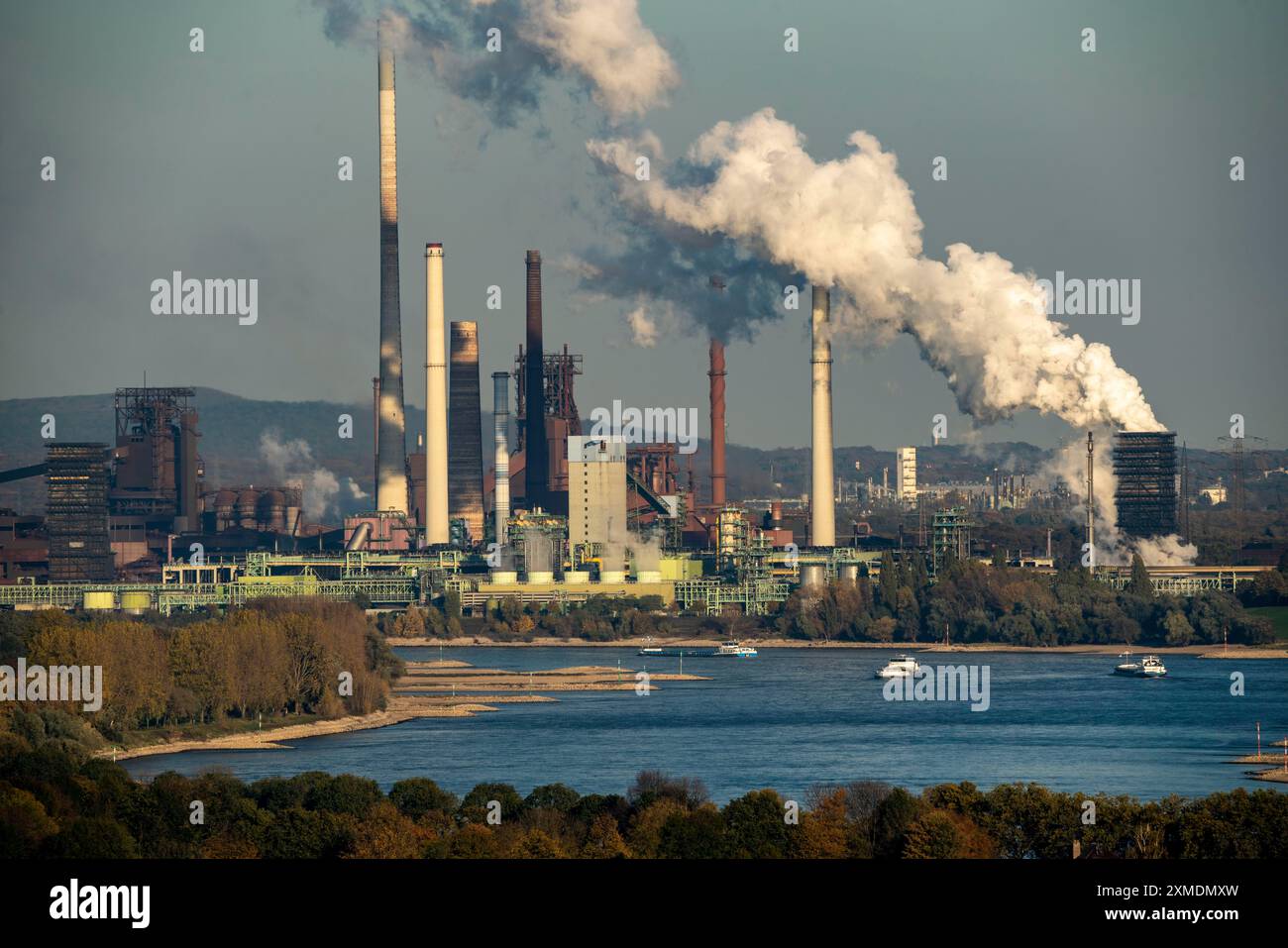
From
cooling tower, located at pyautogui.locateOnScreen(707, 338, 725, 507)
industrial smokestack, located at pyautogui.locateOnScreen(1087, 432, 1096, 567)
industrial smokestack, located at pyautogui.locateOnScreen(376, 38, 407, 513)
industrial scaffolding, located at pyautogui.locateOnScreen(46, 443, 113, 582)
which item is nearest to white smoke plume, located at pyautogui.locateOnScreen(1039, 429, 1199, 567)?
industrial smokestack, located at pyautogui.locateOnScreen(1087, 432, 1096, 567)

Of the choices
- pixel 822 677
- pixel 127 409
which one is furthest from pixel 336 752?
pixel 127 409

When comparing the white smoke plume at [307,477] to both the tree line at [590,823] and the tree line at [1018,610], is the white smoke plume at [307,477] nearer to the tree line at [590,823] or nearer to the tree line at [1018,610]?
the tree line at [1018,610]

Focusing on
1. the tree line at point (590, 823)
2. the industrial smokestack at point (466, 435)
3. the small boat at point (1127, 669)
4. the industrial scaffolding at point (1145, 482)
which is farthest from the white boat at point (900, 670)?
the tree line at point (590, 823)

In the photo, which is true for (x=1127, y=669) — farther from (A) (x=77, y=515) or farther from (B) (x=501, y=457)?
(A) (x=77, y=515)

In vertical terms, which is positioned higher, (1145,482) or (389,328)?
(389,328)

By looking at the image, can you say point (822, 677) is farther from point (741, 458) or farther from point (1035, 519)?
point (741, 458)

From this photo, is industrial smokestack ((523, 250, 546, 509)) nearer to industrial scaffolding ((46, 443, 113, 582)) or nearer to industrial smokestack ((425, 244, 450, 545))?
industrial smokestack ((425, 244, 450, 545))

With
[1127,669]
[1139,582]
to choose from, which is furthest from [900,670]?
[1139,582]
